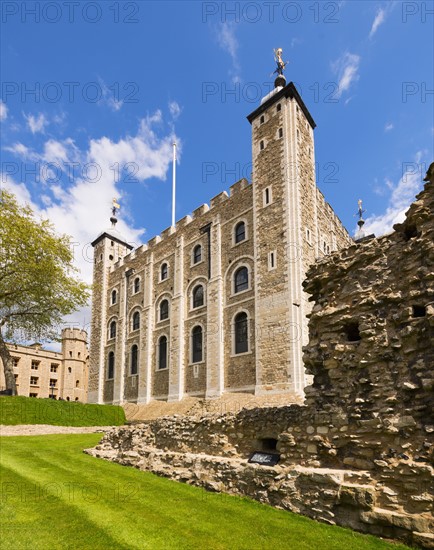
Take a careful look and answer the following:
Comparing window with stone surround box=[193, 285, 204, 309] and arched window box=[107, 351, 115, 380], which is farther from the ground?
window with stone surround box=[193, 285, 204, 309]

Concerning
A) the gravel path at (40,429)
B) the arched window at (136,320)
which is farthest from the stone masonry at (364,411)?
the arched window at (136,320)

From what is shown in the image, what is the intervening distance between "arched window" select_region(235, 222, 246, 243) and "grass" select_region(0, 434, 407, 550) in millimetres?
17210

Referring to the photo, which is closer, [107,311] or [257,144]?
[257,144]

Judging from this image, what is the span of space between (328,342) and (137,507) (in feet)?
15.5

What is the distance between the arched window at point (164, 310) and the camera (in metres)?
30.7

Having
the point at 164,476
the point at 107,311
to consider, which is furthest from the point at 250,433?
the point at 107,311

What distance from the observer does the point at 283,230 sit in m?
22.1

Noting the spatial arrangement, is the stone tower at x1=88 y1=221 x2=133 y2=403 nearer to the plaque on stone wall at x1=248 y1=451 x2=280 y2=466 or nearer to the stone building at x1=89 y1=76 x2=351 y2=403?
the stone building at x1=89 y1=76 x2=351 y2=403

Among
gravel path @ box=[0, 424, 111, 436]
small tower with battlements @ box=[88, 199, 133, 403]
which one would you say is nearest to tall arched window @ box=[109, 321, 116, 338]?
small tower with battlements @ box=[88, 199, 133, 403]

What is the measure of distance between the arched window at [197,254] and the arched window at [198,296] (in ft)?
6.33

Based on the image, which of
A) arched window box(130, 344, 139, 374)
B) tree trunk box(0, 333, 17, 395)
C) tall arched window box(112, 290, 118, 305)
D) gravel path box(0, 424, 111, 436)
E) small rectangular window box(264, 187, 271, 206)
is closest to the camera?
gravel path box(0, 424, 111, 436)

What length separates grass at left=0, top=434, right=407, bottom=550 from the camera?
5672mm

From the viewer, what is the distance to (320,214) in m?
26.0

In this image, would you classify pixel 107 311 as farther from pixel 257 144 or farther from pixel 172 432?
pixel 172 432
